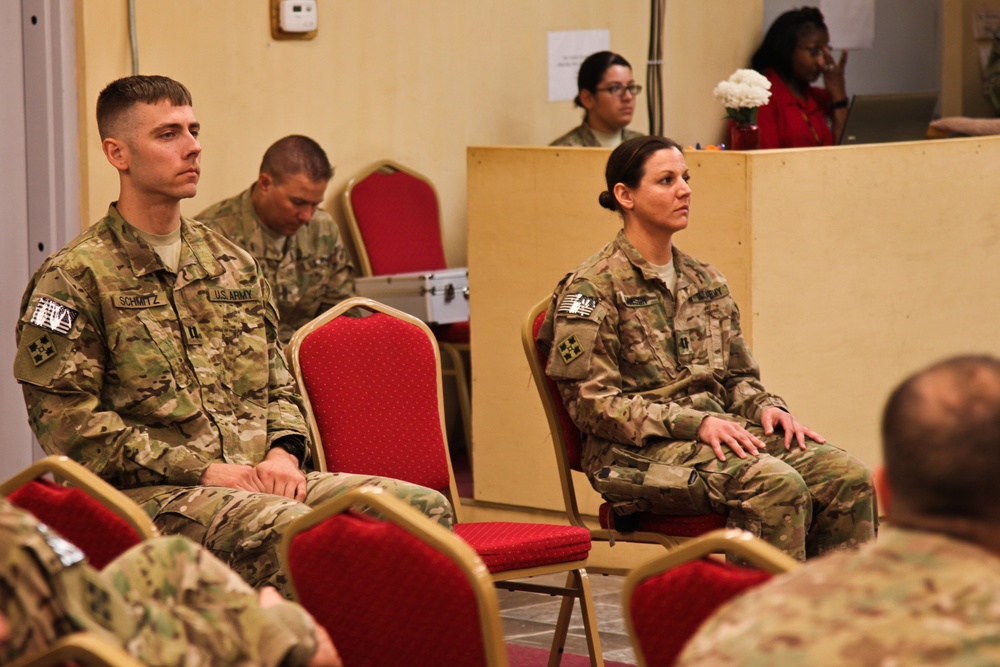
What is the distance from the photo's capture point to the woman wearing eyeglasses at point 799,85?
20.1 ft

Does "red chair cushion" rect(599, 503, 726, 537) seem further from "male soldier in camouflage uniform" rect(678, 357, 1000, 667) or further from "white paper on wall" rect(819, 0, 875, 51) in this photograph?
"white paper on wall" rect(819, 0, 875, 51)

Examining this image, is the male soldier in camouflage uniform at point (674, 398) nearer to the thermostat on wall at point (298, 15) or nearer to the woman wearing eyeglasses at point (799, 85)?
the thermostat on wall at point (298, 15)

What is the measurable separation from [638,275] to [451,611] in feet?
5.57

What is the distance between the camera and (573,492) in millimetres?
3297

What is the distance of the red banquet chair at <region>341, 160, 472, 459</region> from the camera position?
205 inches

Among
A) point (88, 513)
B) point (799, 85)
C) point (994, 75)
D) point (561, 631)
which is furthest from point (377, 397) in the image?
point (994, 75)

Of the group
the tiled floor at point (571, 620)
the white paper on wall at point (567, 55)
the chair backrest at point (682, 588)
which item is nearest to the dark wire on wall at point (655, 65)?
the white paper on wall at point (567, 55)

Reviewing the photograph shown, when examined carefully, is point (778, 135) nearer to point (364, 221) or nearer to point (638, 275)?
point (364, 221)

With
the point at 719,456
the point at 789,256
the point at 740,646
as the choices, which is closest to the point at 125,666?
the point at 740,646

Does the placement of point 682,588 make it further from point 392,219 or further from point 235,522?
point 392,219

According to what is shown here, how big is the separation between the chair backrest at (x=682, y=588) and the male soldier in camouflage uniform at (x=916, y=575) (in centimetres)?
31

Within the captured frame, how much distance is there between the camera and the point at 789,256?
3.93 m

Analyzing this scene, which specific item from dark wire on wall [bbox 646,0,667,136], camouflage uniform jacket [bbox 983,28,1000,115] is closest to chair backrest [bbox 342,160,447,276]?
dark wire on wall [bbox 646,0,667,136]

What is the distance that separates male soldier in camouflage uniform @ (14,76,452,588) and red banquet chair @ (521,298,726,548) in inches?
20.9
